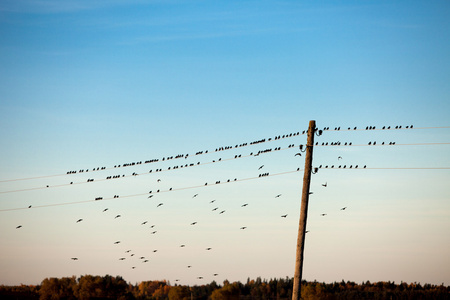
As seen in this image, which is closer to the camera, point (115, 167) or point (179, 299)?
point (115, 167)

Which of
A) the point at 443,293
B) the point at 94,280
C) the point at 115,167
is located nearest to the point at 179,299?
the point at 94,280

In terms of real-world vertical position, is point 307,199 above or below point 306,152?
below

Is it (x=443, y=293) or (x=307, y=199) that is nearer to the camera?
Answer: (x=307, y=199)

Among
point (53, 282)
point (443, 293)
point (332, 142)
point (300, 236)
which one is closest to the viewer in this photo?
point (300, 236)

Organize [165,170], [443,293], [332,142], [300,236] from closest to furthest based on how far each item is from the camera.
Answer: [300,236] → [332,142] → [165,170] → [443,293]

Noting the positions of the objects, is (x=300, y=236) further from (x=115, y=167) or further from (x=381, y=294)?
(x=381, y=294)

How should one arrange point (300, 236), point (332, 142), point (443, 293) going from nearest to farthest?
1. point (300, 236)
2. point (332, 142)
3. point (443, 293)

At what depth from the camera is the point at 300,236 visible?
1091 inches

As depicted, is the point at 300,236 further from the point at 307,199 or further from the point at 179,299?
the point at 179,299

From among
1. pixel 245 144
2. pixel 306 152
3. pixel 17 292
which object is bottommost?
pixel 17 292

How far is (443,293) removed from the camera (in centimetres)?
16650

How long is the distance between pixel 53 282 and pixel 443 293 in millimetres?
103140

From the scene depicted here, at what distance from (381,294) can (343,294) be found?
1128 cm

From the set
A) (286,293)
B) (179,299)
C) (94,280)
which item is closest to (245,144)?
(94,280)
